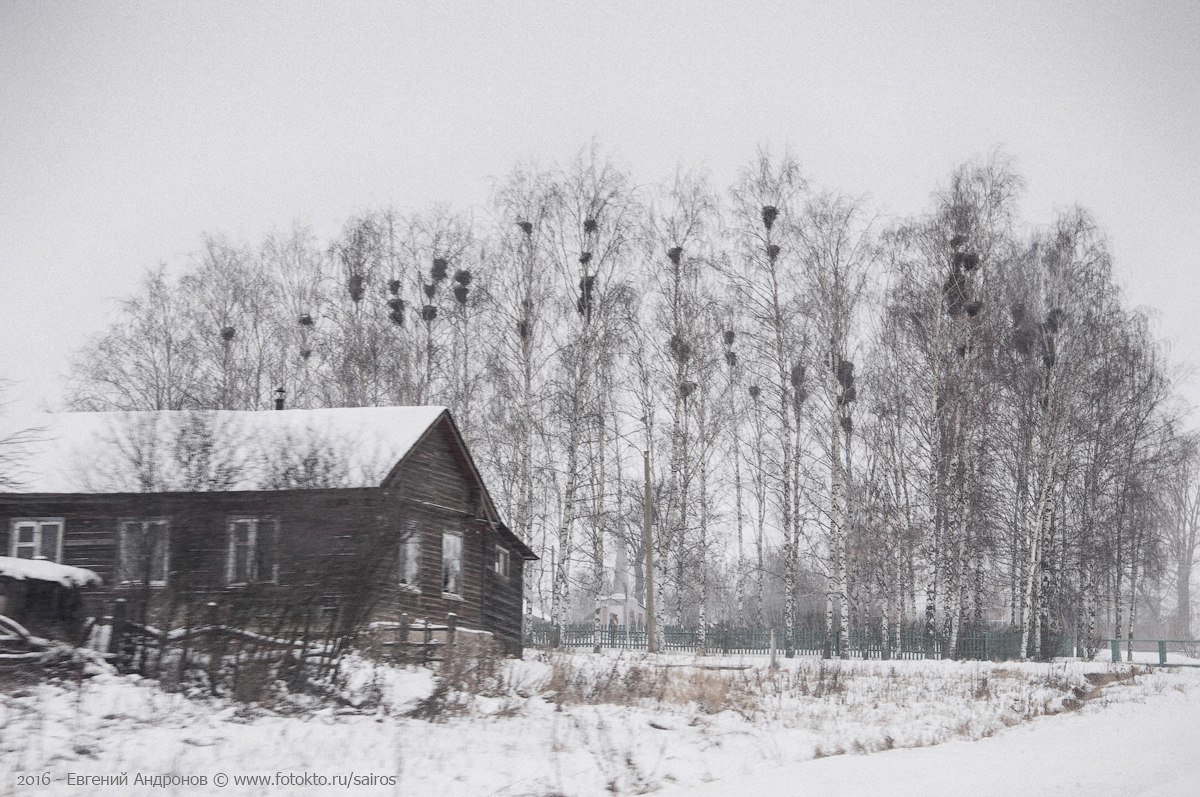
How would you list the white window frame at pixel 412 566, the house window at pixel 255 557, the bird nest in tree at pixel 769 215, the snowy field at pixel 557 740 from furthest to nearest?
the bird nest in tree at pixel 769 215 < the white window frame at pixel 412 566 < the house window at pixel 255 557 < the snowy field at pixel 557 740

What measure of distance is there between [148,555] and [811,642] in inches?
1254

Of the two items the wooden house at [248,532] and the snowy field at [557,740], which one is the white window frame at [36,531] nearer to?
the wooden house at [248,532]

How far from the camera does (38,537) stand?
81.3 feet

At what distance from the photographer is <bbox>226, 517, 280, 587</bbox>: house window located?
11.0m

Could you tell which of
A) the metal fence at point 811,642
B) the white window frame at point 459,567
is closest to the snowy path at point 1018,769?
the white window frame at point 459,567

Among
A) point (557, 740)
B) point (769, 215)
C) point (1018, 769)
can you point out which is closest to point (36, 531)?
point (557, 740)

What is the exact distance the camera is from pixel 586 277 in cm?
3347

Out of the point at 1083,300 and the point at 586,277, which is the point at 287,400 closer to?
the point at 586,277

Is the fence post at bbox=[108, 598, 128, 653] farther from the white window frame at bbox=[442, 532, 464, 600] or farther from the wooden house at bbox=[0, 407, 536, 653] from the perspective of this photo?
the white window frame at bbox=[442, 532, 464, 600]

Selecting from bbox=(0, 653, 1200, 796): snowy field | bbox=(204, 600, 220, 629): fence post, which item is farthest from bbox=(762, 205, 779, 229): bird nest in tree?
bbox=(204, 600, 220, 629): fence post

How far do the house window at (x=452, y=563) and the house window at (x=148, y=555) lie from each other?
1645cm

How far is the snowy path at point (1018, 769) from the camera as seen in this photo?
8.29 m

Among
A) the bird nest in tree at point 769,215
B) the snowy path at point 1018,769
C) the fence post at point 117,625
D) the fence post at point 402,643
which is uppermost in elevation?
the bird nest in tree at point 769,215

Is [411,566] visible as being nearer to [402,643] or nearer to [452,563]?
[452,563]
